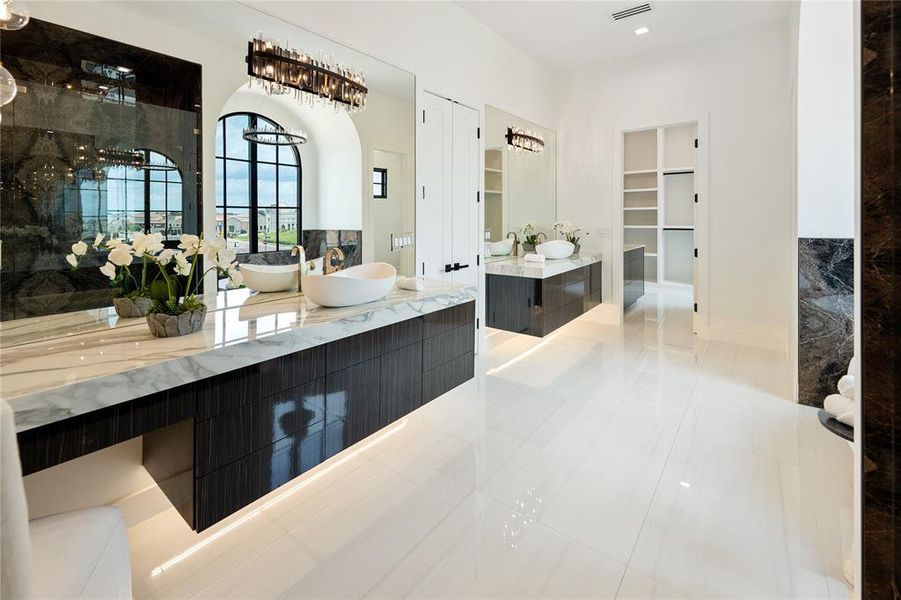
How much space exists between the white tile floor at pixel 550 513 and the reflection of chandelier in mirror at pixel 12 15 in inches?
77.6

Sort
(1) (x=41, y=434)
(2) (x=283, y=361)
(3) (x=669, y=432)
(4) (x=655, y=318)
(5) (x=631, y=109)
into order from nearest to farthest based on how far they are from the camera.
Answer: (1) (x=41, y=434) → (2) (x=283, y=361) → (3) (x=669, y=432) → (5) (x=631, y=109) → (4) (x=655, y=318)

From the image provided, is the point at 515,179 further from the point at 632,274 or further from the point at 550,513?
the point at 550,513

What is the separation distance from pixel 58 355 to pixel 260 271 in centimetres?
103

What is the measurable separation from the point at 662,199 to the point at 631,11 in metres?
4.15

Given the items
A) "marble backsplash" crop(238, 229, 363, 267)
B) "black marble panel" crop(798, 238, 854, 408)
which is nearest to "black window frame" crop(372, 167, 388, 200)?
"marble backsplash" crop(238, 229, 363, 267)

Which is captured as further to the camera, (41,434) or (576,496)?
(576,496)

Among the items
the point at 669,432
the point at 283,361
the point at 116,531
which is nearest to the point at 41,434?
the point at 116,531

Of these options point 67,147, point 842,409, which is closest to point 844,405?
point 842,409

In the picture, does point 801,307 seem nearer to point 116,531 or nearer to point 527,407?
point 527,407

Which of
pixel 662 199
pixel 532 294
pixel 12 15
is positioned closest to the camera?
pixel 12 15

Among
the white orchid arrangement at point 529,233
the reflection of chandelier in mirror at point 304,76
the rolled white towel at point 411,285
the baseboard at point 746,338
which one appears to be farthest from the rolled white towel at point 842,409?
the white orchid arrangement at point 529,233

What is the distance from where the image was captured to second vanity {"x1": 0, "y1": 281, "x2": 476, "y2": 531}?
1242 mm

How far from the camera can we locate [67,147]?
1.65 m

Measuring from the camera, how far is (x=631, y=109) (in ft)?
17.9
